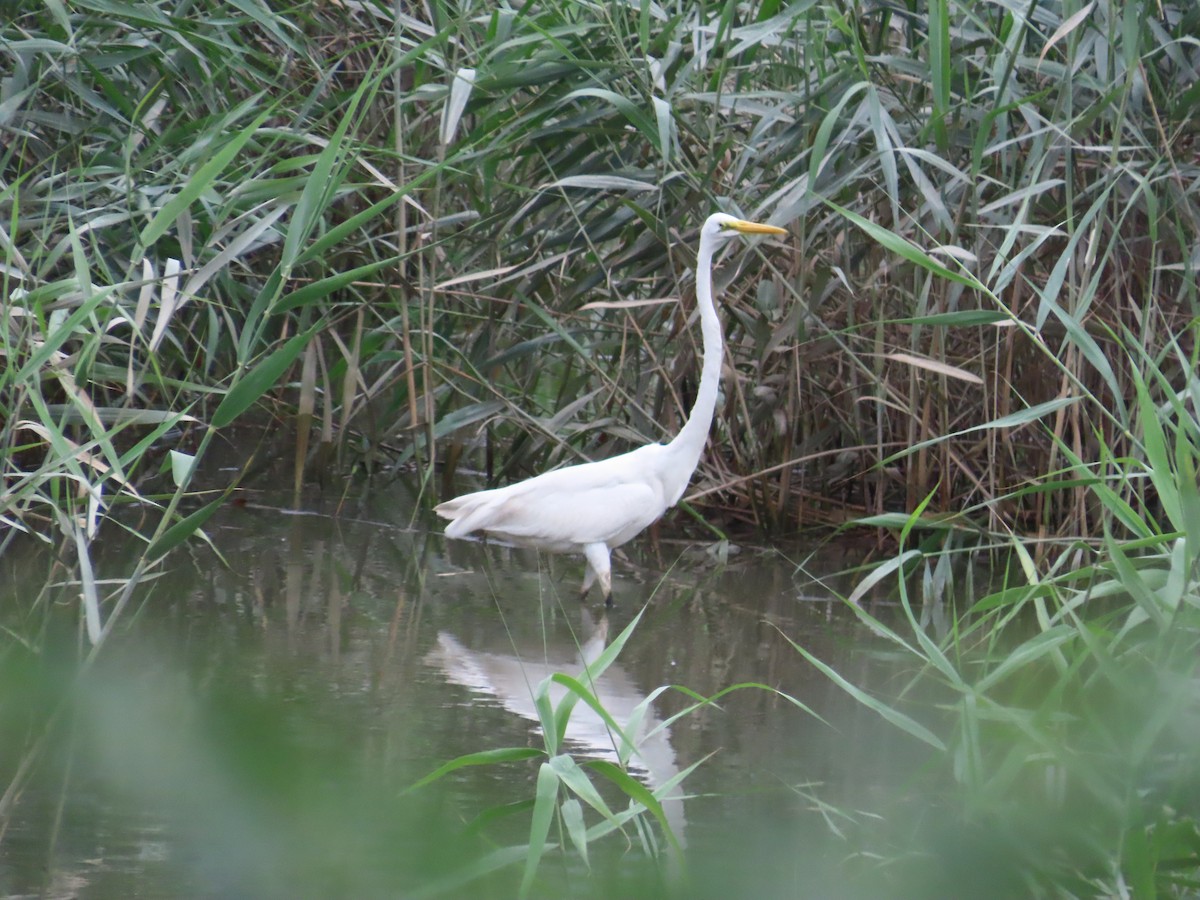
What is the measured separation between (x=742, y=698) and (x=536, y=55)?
2.37 metres

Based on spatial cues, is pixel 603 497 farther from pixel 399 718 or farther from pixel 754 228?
pixel 399 718

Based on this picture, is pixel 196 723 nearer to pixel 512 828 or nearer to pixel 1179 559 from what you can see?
pixel 1179 559

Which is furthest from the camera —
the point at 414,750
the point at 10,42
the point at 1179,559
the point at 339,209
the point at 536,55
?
the point at 339,209

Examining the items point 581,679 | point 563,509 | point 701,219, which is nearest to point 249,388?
point 581,679

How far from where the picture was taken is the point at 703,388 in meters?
4.76

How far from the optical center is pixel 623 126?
4.95 meters

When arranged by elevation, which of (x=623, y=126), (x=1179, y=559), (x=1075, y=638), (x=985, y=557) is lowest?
(x=985, y=557)

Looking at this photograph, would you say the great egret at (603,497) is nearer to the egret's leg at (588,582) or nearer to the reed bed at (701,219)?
the egret's leg at (588,582)

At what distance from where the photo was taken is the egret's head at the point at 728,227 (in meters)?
4.49

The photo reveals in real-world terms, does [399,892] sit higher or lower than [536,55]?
lower

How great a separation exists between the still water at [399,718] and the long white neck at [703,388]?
1.62 feet

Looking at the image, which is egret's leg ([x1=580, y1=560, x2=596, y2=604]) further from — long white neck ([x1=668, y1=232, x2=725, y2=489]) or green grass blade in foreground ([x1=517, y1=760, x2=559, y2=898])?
green grass blade in foreground ([x1=517, y1=760, x2=559, y2=898])

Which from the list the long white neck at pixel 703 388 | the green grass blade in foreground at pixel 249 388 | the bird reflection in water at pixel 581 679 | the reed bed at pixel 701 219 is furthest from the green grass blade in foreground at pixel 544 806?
the long white neck at pixel 703 388

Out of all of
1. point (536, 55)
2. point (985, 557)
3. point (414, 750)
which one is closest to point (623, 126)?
point (536, 55)
